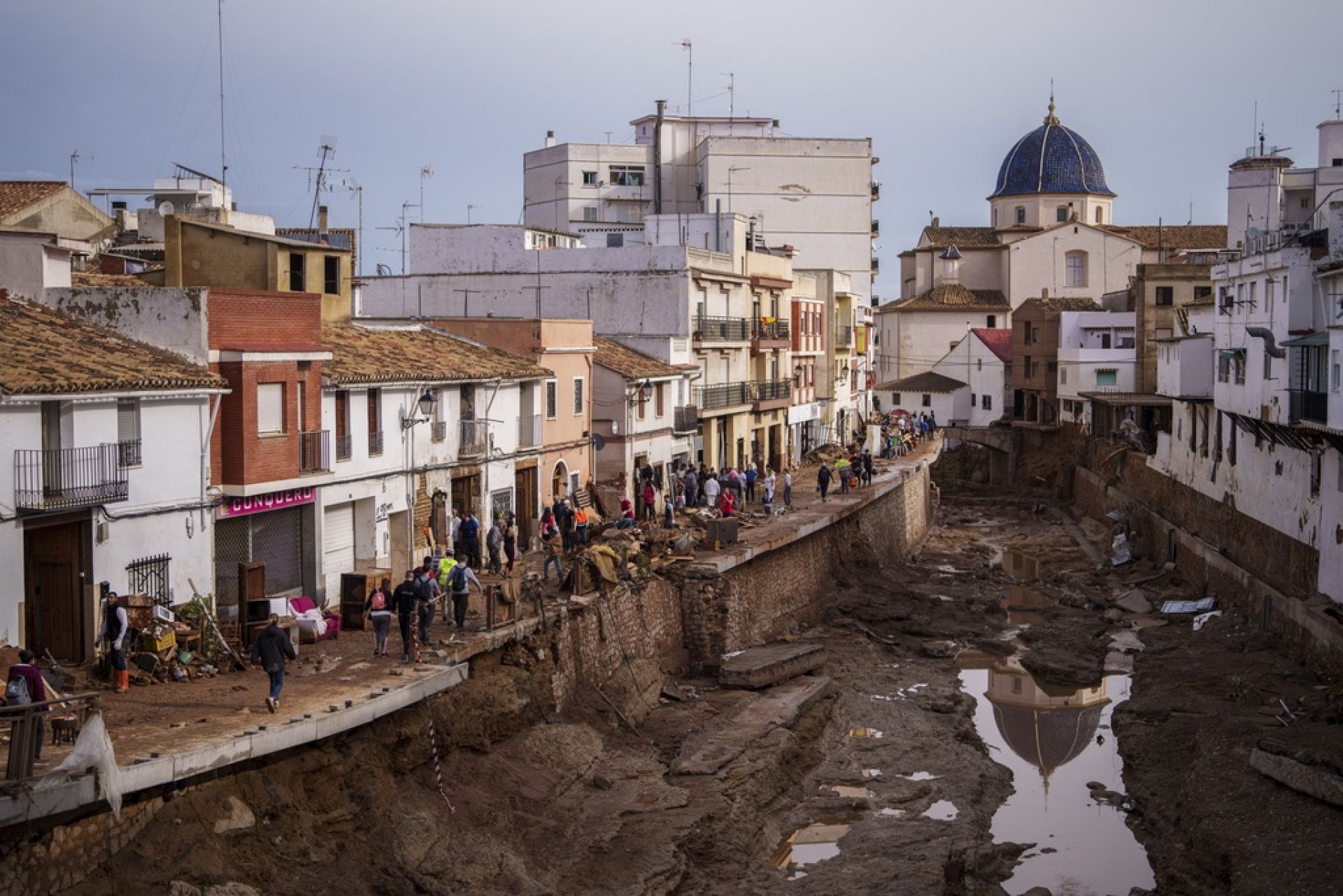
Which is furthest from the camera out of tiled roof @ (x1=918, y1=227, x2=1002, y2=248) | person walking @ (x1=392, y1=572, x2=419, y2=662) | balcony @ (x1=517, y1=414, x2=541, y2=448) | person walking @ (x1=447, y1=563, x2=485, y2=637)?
tiled roof @ (x1=918, y1=227, x2=1002, y2=248)

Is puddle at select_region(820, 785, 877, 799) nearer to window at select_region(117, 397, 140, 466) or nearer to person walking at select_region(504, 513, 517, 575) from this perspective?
person walking at select_region(504, 513, 517, 575)

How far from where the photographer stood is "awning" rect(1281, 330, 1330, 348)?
3428cm

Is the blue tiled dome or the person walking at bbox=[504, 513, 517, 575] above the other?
the blue tiled dome

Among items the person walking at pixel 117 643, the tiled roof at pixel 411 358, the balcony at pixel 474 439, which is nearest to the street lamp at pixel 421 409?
the tiled roof at pixel 411 358

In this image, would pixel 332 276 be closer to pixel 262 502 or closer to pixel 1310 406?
pixel 262 502

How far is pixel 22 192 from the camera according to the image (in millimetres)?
41812

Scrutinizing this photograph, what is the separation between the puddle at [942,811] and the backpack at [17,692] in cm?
1542

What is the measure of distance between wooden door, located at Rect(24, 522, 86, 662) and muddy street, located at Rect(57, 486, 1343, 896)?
463 cm

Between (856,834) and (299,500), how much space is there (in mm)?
11395

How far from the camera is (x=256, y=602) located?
2408 cm

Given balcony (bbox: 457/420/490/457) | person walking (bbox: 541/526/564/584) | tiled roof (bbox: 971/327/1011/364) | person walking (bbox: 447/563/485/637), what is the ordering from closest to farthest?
person walking (bbox: 447/563/485/637)
person walking (bbox: 541/526/564/584)
balcony (bbox: 457/420/490/457)
tiled roof (bbox: 971/327/1011/364)

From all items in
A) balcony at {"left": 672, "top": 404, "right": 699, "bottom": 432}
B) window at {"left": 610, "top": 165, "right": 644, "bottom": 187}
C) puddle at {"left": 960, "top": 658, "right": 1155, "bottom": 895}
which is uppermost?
window at {"left": 610, "top": 165, "right": 644, "bottom": 187}

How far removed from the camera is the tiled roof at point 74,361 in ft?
70.5

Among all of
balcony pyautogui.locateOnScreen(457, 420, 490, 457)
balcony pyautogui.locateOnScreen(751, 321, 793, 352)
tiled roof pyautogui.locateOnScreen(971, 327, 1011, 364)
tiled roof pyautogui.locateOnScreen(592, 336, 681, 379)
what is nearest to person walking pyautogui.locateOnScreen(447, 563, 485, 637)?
balcony pyautogui.locateOnScreen(457, 420, 490, 457)
